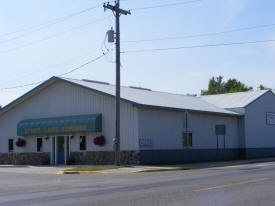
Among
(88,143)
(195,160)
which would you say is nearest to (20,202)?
(88,143)

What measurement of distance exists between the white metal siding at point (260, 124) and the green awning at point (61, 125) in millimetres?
14403

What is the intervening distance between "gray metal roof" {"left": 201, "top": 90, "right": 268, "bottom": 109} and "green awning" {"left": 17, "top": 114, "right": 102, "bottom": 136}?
45.7 feet

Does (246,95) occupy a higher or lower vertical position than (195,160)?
higher

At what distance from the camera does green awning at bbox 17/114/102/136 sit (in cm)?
3191

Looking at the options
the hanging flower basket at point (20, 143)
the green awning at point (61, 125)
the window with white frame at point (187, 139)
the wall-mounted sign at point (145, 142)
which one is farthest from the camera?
the hanging flower basket at point (20, 143)

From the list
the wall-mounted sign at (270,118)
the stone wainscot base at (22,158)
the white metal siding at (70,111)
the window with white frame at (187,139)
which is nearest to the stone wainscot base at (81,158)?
the stone wainscot base at (22,158)

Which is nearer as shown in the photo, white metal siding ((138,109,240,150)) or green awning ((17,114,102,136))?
white metal siding ((138,109,240,150))

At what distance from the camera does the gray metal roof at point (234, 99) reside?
40.8 meters

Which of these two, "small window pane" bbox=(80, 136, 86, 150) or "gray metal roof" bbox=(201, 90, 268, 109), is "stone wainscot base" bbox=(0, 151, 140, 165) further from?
"gray metal roof" bbox=(201, 90, 268, 109)

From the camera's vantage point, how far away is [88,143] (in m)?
33.1

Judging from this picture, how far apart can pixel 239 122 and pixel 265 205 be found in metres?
30.7

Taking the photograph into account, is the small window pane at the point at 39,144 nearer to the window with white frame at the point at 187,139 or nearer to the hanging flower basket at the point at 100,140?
the hanging flower basket at the point at 100,140

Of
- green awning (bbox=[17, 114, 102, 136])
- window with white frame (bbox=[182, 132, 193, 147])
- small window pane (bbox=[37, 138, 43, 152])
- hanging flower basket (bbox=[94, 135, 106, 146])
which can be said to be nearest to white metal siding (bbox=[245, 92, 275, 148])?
window with white frame (bbox=[182, 132, 193, 147])

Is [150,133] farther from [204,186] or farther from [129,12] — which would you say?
[204,186]
